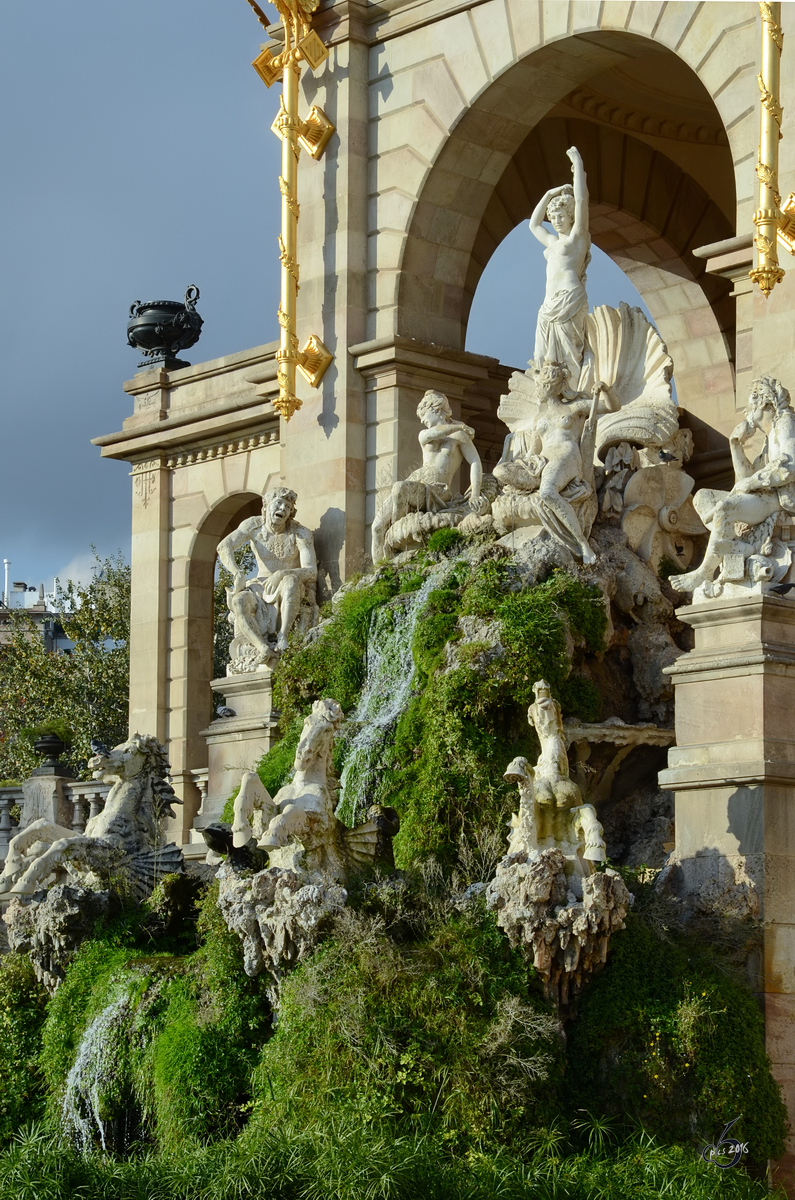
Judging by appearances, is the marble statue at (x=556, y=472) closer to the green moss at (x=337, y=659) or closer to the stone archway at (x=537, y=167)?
the green moss at (x=337, y=659)

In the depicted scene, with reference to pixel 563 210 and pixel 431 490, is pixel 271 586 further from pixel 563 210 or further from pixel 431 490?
pixel 563 210

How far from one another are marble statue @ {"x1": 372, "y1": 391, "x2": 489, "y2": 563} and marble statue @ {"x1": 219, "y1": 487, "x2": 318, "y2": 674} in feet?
4.41

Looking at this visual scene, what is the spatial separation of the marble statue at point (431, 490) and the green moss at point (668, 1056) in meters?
7.23

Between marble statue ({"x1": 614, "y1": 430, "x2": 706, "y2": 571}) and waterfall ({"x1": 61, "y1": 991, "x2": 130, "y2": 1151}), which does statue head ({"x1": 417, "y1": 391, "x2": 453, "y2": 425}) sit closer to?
marble statue ({"x1": 614, "y1": 430, "x2": 706, "y2": 571})

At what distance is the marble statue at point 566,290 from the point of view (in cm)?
2172

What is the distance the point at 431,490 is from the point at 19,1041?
7422 millimetres

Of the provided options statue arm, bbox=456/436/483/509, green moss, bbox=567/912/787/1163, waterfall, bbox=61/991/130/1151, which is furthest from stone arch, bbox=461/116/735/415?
green moss, bbox=567/912/787/1163

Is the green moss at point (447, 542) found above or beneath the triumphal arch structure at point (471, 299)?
beneath

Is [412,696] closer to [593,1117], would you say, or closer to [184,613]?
[593,1117]

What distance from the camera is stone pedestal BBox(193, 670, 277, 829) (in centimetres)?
2177

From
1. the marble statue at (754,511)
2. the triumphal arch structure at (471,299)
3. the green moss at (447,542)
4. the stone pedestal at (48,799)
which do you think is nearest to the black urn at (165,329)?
the triumphal arch structure at (471,299)

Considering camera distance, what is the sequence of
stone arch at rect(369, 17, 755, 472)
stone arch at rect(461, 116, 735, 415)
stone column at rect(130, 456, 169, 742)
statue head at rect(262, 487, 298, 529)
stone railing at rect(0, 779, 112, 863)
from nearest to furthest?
stone arch at rect(369, 17, 755, 472), statue head at rect(262, 487, 298, 529), stone railing at rect(0, 779, 112, 863), stone arch at rect(461, 116, 735, 415), stone column at rect(130, 456, 169, 742)

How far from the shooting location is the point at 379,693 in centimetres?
1958

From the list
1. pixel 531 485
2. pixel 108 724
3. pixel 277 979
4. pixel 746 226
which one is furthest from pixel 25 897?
pixel 108 724
